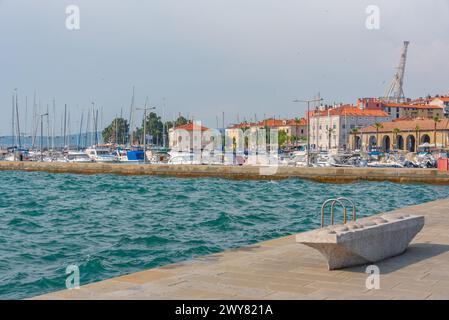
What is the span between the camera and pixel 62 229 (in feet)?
55.8

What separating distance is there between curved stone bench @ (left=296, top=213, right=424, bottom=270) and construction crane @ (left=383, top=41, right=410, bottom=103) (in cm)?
16127

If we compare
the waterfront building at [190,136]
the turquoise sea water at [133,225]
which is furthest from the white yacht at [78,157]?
the waterfront building at [190,136]

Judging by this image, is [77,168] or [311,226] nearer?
[311,226]

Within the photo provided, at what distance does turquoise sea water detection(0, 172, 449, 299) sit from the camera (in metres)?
11.4

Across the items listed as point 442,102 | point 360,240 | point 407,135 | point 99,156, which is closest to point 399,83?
point 442,102


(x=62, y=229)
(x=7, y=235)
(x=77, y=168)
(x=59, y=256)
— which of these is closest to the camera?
(x=59, y=256)

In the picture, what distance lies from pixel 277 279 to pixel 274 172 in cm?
3747

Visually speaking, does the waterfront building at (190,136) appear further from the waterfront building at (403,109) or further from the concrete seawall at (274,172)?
the concrete seawall at (274,172)

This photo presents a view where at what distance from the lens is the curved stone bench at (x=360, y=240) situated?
737 cm

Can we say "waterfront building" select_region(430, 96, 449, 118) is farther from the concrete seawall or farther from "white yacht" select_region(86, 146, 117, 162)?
the concrete seawall

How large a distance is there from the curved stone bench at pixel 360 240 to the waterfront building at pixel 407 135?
86744 millimetres
